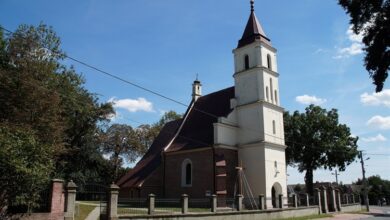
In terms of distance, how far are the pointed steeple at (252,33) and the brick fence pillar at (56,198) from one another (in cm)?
2271

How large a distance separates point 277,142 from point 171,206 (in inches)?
461

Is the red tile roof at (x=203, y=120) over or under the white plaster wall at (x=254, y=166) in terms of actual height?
over

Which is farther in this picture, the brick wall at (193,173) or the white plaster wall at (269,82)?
the white plaster wall at (269,82)

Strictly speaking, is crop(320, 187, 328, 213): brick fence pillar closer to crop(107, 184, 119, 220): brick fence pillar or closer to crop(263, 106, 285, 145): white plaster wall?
crop(263, 106, 285, 145): white plaster wall

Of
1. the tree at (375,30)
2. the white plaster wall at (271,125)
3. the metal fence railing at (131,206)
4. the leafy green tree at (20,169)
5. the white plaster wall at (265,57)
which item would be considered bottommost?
the metal fence railing at (131,206)

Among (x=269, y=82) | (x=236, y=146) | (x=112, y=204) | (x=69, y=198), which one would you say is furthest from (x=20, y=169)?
(x=269, y=82)

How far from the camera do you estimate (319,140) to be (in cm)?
4597

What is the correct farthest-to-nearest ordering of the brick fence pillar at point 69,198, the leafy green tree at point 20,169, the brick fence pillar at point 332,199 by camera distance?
1. the brick fence pillar at point 332,199
2. the brick fence pillar at point 69,198
3. the leafy green tree at point 20,169

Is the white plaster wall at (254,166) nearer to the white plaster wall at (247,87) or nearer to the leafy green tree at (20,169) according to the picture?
the white plaster wall at (247,87)

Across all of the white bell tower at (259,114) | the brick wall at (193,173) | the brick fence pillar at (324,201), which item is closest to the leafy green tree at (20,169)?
the brick wall at (193,173)

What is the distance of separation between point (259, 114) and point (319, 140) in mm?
17773

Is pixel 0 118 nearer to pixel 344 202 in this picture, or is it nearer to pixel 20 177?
pixel 20 177

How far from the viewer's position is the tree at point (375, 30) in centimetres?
857

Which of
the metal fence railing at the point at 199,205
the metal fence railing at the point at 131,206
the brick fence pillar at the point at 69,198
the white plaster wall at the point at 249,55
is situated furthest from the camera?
the white plaster wall at the point at 249,55
